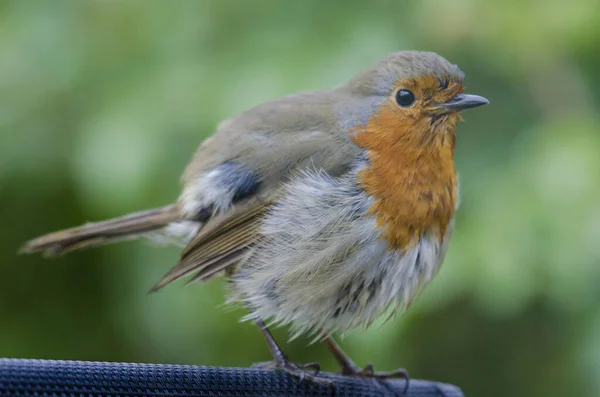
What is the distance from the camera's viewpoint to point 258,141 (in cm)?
281

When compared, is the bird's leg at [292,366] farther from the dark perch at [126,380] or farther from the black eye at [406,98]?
the black eye at [406,98]

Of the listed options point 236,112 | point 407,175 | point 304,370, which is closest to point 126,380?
point 304,370

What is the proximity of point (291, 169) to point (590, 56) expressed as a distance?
1.82 m

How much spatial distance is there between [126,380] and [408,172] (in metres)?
1.24

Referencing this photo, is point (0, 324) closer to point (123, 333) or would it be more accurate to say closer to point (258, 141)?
point (123, 333)

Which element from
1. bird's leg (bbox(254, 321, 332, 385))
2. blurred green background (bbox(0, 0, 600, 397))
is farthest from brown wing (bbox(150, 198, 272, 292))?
blurred green background (bbox(0, 0, 600, 397))

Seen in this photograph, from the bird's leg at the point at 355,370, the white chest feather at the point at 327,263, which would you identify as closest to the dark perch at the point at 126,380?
the white chest feather at the point at 327,263

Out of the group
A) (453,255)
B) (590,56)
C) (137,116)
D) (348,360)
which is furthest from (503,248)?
(137,116)

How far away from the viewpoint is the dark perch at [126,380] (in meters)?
1.55

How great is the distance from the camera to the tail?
2934mm

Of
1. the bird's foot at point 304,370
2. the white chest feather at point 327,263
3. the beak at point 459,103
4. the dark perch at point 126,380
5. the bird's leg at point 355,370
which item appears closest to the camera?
the dark perch at point 126,380

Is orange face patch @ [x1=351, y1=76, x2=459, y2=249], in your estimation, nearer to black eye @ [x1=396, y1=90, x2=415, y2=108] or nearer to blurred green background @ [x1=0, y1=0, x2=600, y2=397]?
black eye @ [x1=396, y1=90, x2=415, y2=108]

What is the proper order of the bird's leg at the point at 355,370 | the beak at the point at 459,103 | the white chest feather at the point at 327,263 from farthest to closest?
the bird's leg at the point at 355,370, the beak at the point at 459,103, the white chest feather at the point at 327,263

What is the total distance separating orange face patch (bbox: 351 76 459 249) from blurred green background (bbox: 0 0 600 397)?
594 millimetres
